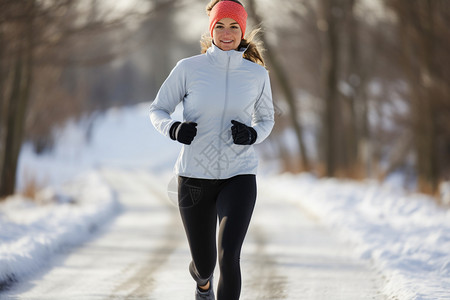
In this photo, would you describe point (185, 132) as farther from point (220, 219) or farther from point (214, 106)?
point (220, 219)

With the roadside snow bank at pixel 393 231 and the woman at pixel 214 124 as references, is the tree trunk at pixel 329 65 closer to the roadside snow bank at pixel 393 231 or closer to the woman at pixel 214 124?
the roadside snow bank at pixel 393 231

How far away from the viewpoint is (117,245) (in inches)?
316

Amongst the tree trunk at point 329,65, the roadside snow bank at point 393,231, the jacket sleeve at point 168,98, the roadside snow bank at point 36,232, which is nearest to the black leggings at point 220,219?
the jacket sleeve at point 168,98

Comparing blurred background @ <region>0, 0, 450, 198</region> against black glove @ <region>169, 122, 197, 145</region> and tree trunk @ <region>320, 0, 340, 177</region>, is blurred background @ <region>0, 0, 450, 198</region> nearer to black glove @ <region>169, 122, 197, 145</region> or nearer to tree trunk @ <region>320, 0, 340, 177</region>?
tree trunk @ <region>320, 0, 340, 177</region>

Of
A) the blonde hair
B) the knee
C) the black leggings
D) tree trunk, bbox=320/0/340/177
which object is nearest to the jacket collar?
the blonde hair

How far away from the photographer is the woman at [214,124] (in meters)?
3.86

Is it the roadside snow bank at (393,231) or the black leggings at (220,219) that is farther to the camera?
the roadside snow bank at (393,231)

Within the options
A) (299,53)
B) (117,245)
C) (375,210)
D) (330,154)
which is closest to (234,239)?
(117,245)

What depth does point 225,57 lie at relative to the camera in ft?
12.8

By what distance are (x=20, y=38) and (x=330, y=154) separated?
33.4 ft

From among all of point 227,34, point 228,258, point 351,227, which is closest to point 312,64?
point 351,227

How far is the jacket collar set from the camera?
391 cm

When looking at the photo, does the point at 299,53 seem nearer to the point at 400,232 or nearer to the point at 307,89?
the point at 307,89

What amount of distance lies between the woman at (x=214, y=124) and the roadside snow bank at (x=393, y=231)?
1.72m
